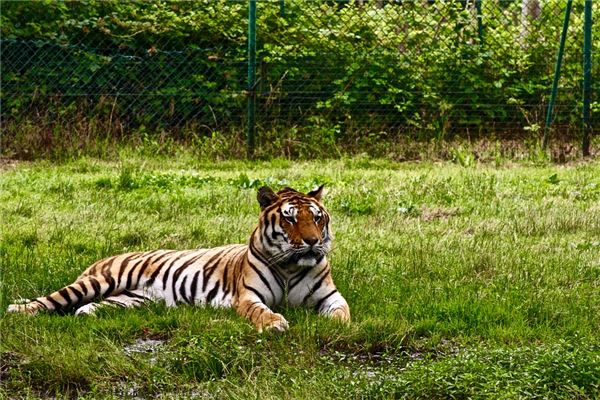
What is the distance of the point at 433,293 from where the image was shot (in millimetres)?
7469

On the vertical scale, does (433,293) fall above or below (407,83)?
below

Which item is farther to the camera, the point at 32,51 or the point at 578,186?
the point at 32,51

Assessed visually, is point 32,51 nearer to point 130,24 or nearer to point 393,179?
point 130,24

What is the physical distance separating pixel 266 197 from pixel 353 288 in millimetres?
1024

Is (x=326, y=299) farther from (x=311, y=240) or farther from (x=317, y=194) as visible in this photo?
(x=317, y=194)

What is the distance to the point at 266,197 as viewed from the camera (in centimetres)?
721

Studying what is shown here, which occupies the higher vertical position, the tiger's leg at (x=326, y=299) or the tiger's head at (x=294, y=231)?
the tiger's head at (x=294, y=231)

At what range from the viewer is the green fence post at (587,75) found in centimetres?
1491

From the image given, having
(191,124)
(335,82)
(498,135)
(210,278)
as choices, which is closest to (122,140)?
(191,124)

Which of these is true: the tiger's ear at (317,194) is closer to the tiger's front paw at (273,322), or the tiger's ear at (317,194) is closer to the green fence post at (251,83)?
the tiger's front paw at (273,322)

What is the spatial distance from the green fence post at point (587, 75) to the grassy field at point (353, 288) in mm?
1464

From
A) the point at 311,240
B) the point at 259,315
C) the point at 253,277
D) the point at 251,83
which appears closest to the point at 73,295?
the point at 253,277

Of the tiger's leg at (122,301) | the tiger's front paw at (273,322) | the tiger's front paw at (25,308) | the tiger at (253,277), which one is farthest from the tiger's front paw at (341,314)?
the tiger's front paw at (25,308)

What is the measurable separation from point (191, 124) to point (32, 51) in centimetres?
261
